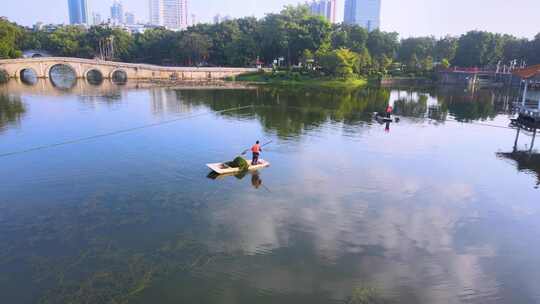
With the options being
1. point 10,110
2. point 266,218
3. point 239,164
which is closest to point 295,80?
point 10,110

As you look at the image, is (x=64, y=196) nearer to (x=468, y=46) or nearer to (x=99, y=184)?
(x=99, y=184)

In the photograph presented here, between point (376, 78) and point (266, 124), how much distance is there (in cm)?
7102

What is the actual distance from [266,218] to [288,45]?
3486 inches

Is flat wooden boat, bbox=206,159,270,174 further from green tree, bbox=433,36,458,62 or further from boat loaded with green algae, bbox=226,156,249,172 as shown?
green tree, bbox=433,36,458,62

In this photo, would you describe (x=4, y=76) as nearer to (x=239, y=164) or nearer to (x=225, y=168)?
(x=225, y=168)

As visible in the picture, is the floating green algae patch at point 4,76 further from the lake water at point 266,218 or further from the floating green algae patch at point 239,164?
the floating green algae patch at point 239,164

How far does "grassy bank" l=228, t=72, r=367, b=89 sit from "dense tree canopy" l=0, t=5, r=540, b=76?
4175 millimetres

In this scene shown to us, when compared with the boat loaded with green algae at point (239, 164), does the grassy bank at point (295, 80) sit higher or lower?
higher

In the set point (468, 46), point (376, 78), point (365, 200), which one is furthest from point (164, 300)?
point (468, 46)

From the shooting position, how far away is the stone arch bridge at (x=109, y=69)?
3243 inches

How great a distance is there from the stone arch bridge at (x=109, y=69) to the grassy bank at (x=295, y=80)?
433 centimetres

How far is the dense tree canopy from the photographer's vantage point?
99.5 meters

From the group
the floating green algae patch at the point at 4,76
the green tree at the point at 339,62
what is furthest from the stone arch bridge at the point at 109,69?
the green tree at the point at 339,62

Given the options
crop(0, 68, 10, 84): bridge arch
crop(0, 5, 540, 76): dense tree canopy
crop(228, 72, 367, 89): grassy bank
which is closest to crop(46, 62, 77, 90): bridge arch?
crop(0, 68, 10, 84): bridge arch
